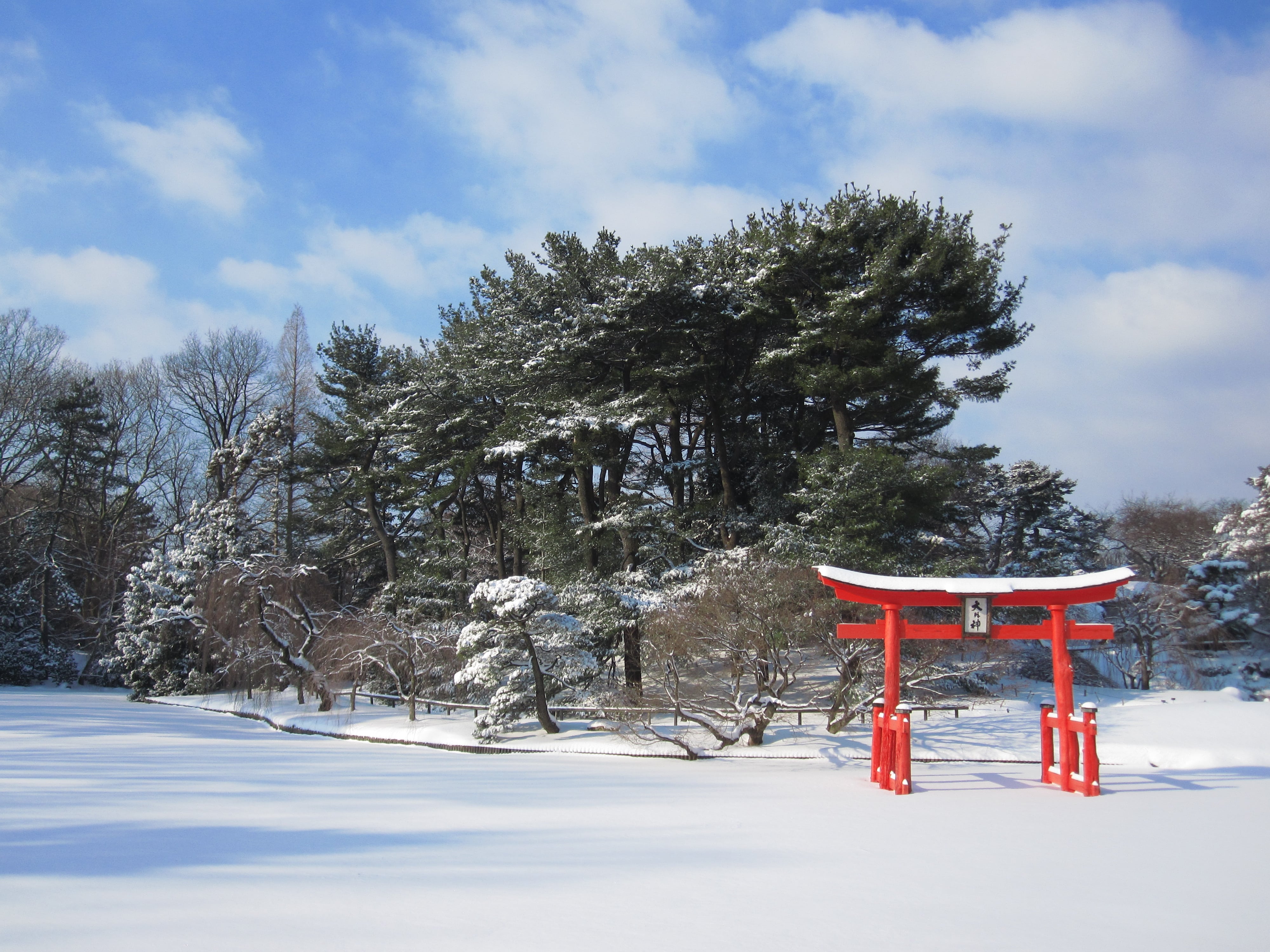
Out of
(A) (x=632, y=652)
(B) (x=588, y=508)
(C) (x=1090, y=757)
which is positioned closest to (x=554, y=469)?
(B) (x=588, y=508)

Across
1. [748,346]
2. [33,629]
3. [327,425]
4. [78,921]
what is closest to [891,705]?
[78,921]

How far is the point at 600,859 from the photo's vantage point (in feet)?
17.3

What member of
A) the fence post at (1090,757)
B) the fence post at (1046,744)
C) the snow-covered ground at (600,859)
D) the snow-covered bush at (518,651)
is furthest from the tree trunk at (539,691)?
the fence post at (1090,757)

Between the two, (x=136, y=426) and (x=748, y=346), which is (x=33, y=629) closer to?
(x=136, y=426)

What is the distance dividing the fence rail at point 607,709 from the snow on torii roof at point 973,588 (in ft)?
6.07

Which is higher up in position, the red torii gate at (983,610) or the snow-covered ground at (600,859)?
the red torii gate at (983,610)

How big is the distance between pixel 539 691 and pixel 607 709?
5.14 ft

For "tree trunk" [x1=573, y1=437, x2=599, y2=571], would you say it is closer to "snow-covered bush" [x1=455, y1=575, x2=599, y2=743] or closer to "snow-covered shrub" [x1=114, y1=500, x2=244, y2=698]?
"snow-covered bush" [x1=455, y1=575, x2=599, y2=743]

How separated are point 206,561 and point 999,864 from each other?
2739 centimetres

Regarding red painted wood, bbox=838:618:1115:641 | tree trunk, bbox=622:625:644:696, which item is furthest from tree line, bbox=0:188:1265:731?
red painted wood, bbox=838:618:1115:641

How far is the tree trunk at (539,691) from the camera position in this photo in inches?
659

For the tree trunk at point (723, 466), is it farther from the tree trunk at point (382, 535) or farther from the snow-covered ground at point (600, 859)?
the tree trunk at point (382, 535)

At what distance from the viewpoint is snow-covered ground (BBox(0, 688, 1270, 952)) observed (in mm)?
3812

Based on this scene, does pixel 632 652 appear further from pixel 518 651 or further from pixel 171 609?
pixel 171 609
